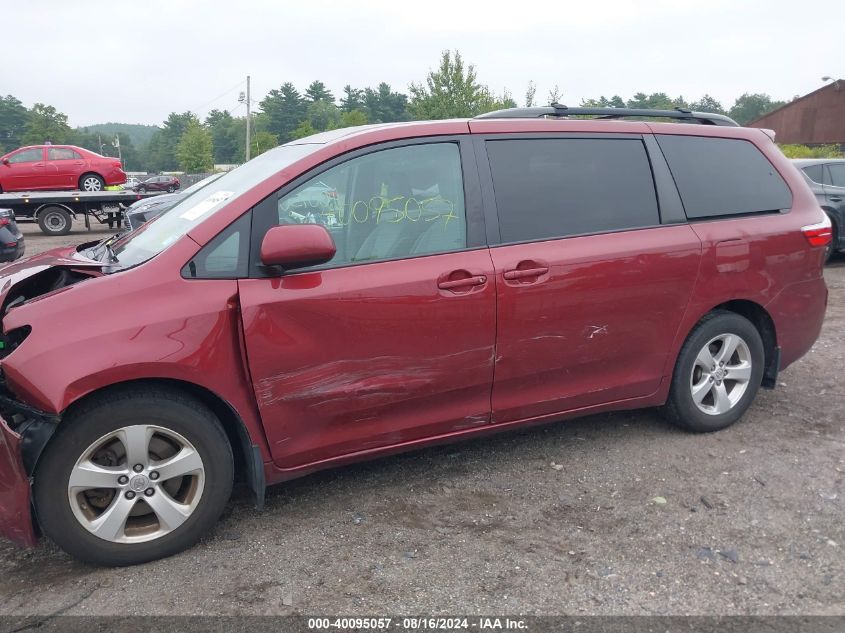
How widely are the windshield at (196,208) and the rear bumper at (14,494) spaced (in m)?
0.84

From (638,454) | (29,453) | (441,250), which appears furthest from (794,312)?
(29,453)

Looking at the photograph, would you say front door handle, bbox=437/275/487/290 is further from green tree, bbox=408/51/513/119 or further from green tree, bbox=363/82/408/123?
green tree, bbox=363/82/408/123

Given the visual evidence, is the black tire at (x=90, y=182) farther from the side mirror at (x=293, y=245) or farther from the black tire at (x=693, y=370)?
the black tire at (x=693, y=370)

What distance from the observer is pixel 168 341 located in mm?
2734

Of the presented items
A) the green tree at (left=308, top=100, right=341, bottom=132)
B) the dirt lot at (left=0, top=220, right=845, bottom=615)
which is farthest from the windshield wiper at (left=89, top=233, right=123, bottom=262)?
the green tree at (left=308, top=100, right=341, bottom=132)

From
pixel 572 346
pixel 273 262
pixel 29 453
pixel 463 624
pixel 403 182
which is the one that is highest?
pixel 403 182

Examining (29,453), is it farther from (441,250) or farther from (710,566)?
(710,566)

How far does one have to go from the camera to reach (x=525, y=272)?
335 cm

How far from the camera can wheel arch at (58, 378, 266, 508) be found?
2787 mm

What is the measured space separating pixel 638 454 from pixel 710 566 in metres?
1.10

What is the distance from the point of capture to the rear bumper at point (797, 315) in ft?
13.7

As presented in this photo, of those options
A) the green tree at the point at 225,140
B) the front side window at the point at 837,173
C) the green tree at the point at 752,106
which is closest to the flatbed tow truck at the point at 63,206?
the front side window at the point at 837,173

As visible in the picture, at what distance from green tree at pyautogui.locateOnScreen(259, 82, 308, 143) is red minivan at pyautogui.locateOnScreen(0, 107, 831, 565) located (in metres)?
81.3

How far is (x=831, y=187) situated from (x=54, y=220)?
16.6 meters
